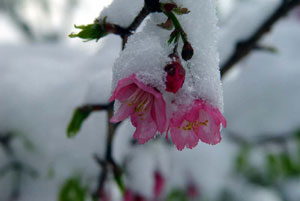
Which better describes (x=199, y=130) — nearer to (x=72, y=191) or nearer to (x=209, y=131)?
(x=209, y=131)

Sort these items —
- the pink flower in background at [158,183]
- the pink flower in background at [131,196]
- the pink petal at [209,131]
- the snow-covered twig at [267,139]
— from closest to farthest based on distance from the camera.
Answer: the pink petal at [209,131]
the pink flower in background at [131,196]
the pink flower in background at [158,183]
the snow-covered twig at [267,139]

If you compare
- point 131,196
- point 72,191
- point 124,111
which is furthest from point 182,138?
point 131,196

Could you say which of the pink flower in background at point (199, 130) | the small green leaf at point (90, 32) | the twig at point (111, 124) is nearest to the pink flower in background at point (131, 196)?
the twig at point (111, 124)

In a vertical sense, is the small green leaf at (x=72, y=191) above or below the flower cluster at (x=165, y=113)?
below

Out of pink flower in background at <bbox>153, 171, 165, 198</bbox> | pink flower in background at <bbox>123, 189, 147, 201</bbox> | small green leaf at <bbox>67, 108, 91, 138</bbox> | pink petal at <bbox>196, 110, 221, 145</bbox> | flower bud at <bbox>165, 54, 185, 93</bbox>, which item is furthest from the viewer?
pink flower in background at <bbox>153, 171, 165, 198</bbox>

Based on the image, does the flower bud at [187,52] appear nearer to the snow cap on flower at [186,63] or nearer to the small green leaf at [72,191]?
the snow cap on flower at [186,63]

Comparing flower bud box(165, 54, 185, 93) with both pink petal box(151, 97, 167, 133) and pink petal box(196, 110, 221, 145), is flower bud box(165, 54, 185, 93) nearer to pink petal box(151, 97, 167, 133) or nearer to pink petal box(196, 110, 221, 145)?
pink petal box(151, 97, 167, 133)

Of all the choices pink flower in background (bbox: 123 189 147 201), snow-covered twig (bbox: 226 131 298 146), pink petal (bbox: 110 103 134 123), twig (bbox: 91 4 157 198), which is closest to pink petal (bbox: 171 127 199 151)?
pink petal (bbox: 110 103 134 123)
